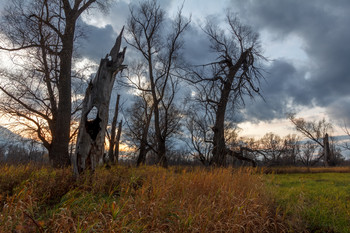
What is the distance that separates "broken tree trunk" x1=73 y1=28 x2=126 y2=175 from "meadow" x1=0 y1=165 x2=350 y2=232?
0.43 metres

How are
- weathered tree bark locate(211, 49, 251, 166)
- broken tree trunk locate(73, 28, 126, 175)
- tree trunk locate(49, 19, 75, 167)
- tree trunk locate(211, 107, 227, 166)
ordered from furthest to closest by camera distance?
weathered tree bark locate(211, 49, 251, 166) < tree trunk locate(211, 107, 227, 166) < tree trunk locate(49, 19, 75, 167) < broken tree trunk locate(73, 28, 126, 175)

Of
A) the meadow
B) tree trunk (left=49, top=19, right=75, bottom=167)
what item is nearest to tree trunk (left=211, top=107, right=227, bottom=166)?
the meadow

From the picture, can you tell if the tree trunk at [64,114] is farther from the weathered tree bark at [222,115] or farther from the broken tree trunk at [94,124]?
the weathered tree bark at [222,115]

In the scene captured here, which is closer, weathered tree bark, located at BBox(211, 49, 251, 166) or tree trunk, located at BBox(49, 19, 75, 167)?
tree trunk, located at BBox(49, 19, 75, 167)

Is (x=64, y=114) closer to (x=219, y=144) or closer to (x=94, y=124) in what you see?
(x=94, y=124)

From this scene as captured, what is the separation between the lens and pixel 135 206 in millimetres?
3830

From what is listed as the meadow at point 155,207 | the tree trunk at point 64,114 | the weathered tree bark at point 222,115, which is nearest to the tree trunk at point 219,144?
the weathered tree bark at point 222,115

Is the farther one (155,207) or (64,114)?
(64,114)

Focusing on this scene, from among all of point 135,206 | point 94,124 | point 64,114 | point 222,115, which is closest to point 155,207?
point 135,206

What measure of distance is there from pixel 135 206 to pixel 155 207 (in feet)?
1.26

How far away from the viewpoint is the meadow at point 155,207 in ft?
10.4

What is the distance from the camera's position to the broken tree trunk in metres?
6.41

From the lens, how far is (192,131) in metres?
26.7

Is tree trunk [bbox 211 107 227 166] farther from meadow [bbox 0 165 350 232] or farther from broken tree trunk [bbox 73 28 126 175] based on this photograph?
broken tree trunk [bbox 73 28 126 175]
